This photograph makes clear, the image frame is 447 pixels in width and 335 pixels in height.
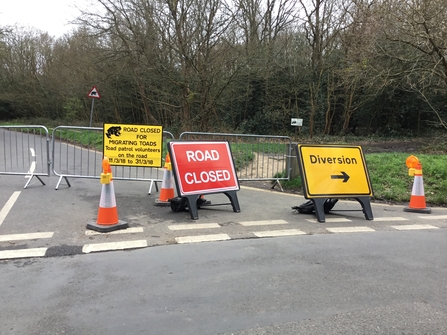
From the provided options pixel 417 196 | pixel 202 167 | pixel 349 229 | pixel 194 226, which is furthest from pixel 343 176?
pixel 194 226

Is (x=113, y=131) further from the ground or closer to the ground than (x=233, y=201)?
further from the ground

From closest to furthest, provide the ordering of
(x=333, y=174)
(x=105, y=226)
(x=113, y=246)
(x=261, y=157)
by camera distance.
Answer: (x=113, y=246) → (x=105, y=226) → (x=333, y=174) → (x=261, y=157)

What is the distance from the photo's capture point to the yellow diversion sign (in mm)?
8164

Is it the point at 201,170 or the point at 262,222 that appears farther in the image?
the point at 201,170

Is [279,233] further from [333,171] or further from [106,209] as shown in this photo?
[106,209]

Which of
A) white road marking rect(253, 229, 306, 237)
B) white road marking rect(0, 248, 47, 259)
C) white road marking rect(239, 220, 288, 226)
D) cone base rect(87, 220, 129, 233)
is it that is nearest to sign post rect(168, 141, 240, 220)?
white road marking rect(239, 220, 288, 226)

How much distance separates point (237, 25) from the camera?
19.4 meters

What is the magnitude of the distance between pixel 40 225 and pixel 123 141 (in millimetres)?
2921

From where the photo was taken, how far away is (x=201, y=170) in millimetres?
6660

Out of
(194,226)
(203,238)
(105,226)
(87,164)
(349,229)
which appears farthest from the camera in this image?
(87,164)

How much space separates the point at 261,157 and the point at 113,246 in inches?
252

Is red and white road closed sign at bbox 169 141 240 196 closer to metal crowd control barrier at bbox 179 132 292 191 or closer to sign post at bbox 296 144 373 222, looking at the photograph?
sign post at bbox 296 144 373 222

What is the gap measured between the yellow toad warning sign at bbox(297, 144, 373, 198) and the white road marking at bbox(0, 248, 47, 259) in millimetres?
4094

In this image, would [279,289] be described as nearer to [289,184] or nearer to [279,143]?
[289,184]
